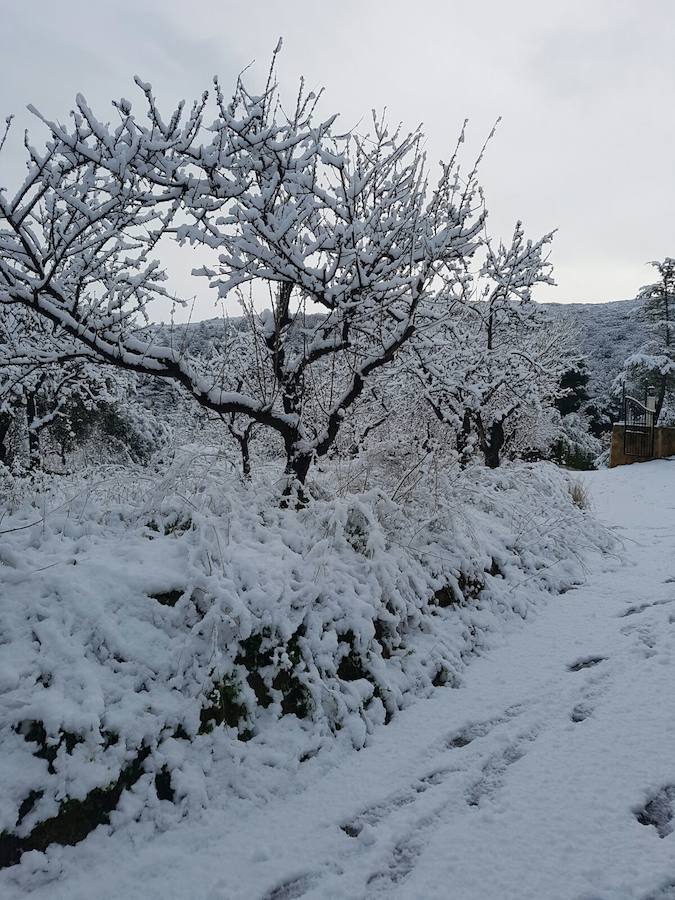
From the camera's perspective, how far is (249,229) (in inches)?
186

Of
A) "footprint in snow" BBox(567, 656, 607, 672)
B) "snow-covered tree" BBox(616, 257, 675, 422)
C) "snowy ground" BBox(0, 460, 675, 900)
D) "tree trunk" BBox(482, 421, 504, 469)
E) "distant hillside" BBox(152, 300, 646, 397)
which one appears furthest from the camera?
"distant hillside" BBox(152, 300, 646, 397)

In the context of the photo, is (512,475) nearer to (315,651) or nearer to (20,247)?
→ (315,651)

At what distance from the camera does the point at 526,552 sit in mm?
6172

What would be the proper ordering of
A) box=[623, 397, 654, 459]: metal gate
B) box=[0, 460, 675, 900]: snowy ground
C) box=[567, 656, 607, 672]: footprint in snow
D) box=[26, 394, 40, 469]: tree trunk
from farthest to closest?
box=[623, 397, 654, 459]: metal gate
box=[26, 394, 40, 469]: tree trunk
box=[567, 656, 607, 672]: footprint in snow
box=[0, 460, 675, 900]: snowy ground

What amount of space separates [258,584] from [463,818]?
5.56 feet

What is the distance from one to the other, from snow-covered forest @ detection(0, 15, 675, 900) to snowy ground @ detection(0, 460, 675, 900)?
2 cm

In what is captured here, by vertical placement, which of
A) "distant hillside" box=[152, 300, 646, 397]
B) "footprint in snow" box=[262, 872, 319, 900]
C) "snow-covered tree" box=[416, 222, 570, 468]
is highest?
"distant hillside" box=[152, 300, 646, 397]

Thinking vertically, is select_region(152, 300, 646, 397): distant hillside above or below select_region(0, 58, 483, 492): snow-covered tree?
above

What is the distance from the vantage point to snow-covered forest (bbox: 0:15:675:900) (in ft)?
7.52

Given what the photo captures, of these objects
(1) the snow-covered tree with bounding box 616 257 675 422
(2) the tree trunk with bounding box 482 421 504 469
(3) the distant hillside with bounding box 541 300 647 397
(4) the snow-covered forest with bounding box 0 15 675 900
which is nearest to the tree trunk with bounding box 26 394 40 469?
(4) the snow-covered forest with bounding box 0 15 675 900

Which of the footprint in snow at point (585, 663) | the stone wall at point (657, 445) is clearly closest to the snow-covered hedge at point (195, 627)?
the footprint in snow at point (585, 663)

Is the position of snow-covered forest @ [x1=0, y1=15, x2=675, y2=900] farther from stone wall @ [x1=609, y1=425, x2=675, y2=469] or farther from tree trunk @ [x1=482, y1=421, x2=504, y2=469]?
stone wall @ [x1=609, y1=425, x2=675, y2=469]

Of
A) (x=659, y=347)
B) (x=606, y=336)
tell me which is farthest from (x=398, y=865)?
(x=606, y=336)

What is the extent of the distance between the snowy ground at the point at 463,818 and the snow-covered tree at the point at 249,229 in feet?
9.58
